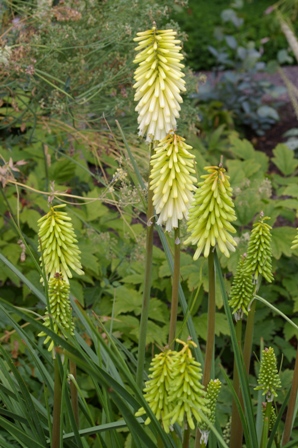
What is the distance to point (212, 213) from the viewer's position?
159 centimetres

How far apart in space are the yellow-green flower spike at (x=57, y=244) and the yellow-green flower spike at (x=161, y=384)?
0.36 metres

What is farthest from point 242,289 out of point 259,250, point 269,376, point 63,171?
point 63,171

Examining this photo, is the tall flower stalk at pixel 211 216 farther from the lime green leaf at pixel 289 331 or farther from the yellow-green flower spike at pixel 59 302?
the lime green leaf at pixel 289 331

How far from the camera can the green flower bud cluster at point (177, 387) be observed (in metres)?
1.42

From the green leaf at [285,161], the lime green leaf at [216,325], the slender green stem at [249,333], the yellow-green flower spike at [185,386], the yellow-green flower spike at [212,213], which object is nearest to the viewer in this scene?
the yellow-green flower spike at [185,386]

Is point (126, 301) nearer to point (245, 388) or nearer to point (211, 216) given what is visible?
point (245, 388)

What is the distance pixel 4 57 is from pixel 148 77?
1.50 meters

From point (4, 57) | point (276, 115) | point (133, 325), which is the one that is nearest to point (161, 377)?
point (133, 325)

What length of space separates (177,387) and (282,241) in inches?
85.8

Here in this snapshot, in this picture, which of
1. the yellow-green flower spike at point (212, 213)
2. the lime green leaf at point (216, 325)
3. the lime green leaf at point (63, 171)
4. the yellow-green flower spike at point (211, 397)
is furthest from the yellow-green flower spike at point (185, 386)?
the lime green leaf at point (63, 171)

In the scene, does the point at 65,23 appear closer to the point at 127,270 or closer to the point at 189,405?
the point at 127,270

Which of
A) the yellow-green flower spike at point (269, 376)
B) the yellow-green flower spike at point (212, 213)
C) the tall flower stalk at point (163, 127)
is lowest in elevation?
the yellow-green flower spike at point (269, 376)

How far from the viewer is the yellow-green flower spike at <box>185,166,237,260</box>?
5.19 feet

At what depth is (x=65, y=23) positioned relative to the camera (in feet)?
12.1
